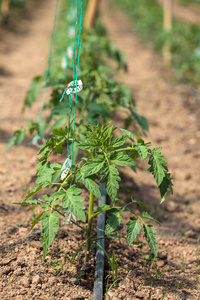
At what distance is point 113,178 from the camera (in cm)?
147

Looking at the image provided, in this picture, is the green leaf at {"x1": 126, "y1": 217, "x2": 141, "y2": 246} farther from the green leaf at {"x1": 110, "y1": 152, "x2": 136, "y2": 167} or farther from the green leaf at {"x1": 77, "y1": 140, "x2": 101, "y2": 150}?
the green leaf at {"x1": 77, "y1": 140, "x2": 101, "y2": 150}

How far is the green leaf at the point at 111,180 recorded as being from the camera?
4.75 ft

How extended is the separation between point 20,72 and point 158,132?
9.28 ft

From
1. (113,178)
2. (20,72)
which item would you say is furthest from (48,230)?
(20,72)

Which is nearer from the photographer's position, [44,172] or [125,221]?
[44,172]

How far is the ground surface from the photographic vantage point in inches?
66.2

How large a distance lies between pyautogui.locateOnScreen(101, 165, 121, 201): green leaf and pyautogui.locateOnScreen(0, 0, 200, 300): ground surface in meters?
0.55

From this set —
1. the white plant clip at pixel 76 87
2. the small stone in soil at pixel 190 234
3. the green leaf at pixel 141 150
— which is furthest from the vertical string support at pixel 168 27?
the green leaf at pixel 141 150

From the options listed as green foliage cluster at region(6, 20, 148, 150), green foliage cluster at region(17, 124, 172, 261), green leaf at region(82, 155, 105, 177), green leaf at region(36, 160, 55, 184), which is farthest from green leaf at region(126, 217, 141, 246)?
green foliage cluster at region(6, 20, 148, 150)

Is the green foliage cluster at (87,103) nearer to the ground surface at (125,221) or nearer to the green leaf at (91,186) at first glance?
the ground surface at (125,221)

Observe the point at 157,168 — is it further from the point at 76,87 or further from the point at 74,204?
the point at 76,87

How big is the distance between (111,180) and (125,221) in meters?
0.92

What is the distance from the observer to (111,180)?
1462 mm

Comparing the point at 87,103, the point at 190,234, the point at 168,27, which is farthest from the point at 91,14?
the point at 190,234
